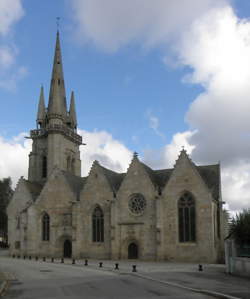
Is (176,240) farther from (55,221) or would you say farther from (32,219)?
(32,219)

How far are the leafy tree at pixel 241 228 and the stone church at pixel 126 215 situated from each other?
11.6m

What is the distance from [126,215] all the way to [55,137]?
21.8 m

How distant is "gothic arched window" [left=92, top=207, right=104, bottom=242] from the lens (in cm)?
4491

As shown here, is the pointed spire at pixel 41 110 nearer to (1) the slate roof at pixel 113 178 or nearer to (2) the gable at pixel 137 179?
(1) the slate roof at pixel 113 178

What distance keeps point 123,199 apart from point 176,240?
7241 millimetres

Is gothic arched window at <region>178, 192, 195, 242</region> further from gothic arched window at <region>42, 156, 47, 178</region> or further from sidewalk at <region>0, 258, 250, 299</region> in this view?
gothic arched window at <region>42, 156, 47, 178</region>

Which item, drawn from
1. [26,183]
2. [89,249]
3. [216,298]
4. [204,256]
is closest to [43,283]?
[216,298]

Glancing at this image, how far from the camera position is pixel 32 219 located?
49.0 meters

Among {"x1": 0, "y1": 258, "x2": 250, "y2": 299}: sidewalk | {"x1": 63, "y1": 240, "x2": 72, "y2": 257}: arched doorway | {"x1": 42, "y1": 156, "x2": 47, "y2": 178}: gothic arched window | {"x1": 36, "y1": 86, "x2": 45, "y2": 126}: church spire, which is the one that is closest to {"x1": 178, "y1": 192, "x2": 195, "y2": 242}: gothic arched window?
{"x1": 0, "y1": 258, "x2": 250, "y2": 299}: sidewalk

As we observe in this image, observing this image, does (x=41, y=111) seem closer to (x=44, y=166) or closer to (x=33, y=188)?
(x=44, y=166)

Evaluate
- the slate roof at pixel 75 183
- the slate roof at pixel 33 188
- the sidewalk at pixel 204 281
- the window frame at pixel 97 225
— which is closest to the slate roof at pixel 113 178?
the window frame at pixel 97 225

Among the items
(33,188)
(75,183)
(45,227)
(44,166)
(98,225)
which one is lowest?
(45,227)

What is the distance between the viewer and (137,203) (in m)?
43.4

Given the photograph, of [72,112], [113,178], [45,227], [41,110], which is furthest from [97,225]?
[72,112]
